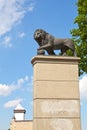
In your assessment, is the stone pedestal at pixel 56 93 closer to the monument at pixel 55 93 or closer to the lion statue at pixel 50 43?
the monument at pixel 55 93

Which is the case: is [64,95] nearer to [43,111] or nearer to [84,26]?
[43,111]

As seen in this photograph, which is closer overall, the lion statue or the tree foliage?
the lion statue

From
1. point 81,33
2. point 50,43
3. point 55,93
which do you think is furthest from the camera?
point 81,33

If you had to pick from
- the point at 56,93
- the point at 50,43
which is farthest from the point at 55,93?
the point at 50,43

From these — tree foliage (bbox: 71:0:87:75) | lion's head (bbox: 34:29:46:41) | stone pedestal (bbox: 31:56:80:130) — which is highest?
tree foliage (bbox: 71:0:87:75)

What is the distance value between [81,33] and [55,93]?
27.2ft

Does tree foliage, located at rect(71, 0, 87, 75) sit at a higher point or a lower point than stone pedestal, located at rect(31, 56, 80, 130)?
higher

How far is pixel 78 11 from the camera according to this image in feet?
61.9

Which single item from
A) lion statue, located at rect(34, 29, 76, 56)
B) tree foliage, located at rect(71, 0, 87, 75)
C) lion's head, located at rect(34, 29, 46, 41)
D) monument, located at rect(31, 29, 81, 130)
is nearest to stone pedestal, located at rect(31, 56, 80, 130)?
monument, located at rect(31, 29, 81, 130)

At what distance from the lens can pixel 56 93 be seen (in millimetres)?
10273

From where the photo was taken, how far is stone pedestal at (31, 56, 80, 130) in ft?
33.0

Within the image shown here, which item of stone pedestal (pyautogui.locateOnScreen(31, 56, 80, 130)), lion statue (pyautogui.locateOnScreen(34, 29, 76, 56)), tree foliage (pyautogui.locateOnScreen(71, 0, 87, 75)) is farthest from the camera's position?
tree foliage (pyautogui.locateOnScreen(71, 0, 87, 75))

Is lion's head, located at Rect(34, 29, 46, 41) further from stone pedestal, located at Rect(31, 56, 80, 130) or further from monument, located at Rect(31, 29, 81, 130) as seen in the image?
stone pedestal, located at Rect(31, 56, 80, 130)

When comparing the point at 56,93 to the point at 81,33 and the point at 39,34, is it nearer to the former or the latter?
the point at 39,34
